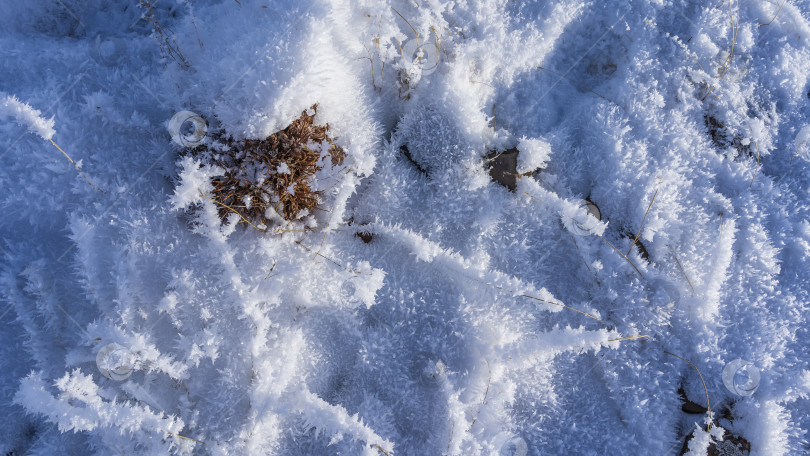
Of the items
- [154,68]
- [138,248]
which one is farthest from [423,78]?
[138,248]

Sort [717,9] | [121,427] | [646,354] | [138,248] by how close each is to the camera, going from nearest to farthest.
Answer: [121,427], [138,248], [646,354], [717,9]

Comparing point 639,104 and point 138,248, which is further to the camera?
point 639,104

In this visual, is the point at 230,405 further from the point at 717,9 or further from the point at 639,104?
the point at 717,9

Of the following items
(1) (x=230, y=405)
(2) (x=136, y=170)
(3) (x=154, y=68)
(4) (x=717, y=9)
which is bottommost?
(1) (x=230, y=405)

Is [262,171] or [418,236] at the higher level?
[418,236]
